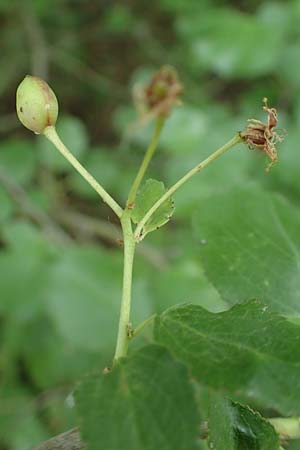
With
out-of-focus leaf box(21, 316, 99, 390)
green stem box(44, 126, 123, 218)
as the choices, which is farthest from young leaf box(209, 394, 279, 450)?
out-of-focus leaf box(21, 316, 99, 390)

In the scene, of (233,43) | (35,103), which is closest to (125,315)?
(35,103)

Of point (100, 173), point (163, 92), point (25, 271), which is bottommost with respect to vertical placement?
point (163, 92)

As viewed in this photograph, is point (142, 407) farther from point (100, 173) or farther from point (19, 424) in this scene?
point (100, 173)

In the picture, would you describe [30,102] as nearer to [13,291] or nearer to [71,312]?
→ [71,312]

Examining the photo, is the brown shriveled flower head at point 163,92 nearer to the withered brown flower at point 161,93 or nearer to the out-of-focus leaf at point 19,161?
the withered brown flower at point 161,93

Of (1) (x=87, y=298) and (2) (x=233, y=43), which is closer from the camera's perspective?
(1) (x=87, y=298)

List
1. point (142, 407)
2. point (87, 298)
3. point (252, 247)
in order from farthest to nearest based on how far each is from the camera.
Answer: point (87, 298)
point (252, 247)
point (142, 407)
